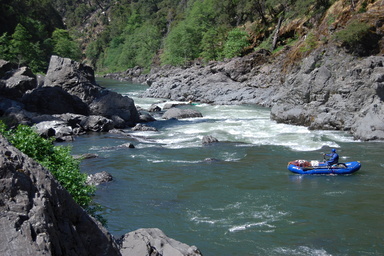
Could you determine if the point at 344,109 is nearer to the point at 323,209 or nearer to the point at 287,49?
the point at 323,209

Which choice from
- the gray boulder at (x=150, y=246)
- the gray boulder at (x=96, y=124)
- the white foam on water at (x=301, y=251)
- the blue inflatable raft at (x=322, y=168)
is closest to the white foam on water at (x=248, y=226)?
the white foam on water at (x=301, y=251)

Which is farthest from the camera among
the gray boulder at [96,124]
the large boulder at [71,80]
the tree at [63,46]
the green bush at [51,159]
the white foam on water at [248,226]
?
the tree at [63,46]

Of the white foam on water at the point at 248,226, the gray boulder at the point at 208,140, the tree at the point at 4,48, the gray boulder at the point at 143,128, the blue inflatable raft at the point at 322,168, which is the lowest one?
the gray boulder at the point at 143,128

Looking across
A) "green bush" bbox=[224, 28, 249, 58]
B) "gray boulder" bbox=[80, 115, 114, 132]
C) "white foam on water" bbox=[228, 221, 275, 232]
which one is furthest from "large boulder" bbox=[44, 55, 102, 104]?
"green bush" bbox=[224, 28, 249, 58]

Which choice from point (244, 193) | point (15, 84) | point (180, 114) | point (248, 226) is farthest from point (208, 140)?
point (15, 84)

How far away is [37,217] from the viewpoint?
5008 millimetres

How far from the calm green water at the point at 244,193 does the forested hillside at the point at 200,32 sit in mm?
A: 14518

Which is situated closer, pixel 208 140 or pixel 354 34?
pixel 208 140

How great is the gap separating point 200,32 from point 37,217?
74.8 meters

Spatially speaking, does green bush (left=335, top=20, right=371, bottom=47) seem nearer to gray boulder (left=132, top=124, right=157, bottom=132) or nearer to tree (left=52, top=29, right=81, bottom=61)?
gray boulder (left=132, top=124, right=157, bottom=132)

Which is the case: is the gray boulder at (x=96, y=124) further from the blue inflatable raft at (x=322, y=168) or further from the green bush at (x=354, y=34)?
the green bush at (x=354, y=34)

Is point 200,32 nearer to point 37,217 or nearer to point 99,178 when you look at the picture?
point 99,178

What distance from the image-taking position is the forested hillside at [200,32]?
39344 millimetres

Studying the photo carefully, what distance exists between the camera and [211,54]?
218 feet
